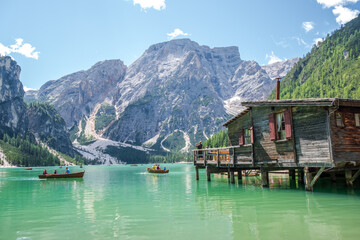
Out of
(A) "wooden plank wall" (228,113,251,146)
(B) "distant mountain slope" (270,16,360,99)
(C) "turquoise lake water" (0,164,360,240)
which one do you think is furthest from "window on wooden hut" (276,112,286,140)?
(B) "distant mountain slope" (270,16,360,99)

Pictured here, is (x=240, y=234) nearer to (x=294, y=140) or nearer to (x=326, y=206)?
(x=326, y=206)

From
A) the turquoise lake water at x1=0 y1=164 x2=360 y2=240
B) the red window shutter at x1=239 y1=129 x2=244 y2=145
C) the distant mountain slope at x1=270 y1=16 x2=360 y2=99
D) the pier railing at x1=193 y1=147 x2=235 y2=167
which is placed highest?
the distant mountain slope at x1=270 y1=16 x2=360 y2=99

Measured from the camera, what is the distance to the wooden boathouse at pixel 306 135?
2234 cm

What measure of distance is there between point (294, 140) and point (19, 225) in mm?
21444

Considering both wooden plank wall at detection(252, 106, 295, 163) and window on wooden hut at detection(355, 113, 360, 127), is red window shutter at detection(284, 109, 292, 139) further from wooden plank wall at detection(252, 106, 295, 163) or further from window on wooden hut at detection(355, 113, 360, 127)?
window on wooden hut at detection(355, 113, 360, 127)

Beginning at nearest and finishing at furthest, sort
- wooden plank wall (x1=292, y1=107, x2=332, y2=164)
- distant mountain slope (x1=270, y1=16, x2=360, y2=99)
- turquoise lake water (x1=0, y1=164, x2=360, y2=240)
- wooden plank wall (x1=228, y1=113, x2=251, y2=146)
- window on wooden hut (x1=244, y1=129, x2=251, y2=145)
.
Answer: turquoise lake water (x1=0, y1=164, x2=360, y2=240) < wooden plank wall (x1=292, y1=107, x2=332, y2=164) < wooden plank wall (x1=228, y1=113, x2=251, y2=146) < window on wooden hut (x1=244, y1=129, x2=251, y2=145) < distant mountain slope (x1=270, y1=16, x2=360, y2=99)

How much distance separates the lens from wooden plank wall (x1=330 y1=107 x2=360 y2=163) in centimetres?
2222

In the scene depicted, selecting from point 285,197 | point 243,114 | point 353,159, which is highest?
point 243,114

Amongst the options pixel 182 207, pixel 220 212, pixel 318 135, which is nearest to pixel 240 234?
pixel 220 212

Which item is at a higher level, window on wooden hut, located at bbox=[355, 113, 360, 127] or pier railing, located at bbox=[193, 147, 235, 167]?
window on wooden hut, located at bbox=[355, 113, 360, 127]

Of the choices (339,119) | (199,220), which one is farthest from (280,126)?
(199,220)

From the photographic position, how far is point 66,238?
1283cm

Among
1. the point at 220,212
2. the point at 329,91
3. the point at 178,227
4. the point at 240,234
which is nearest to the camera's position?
the point at 240,234

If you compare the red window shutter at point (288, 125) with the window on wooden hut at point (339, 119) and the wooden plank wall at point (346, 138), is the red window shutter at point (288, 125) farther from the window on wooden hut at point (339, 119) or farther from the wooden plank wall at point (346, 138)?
the window on wooden hut at point (339, 119)
